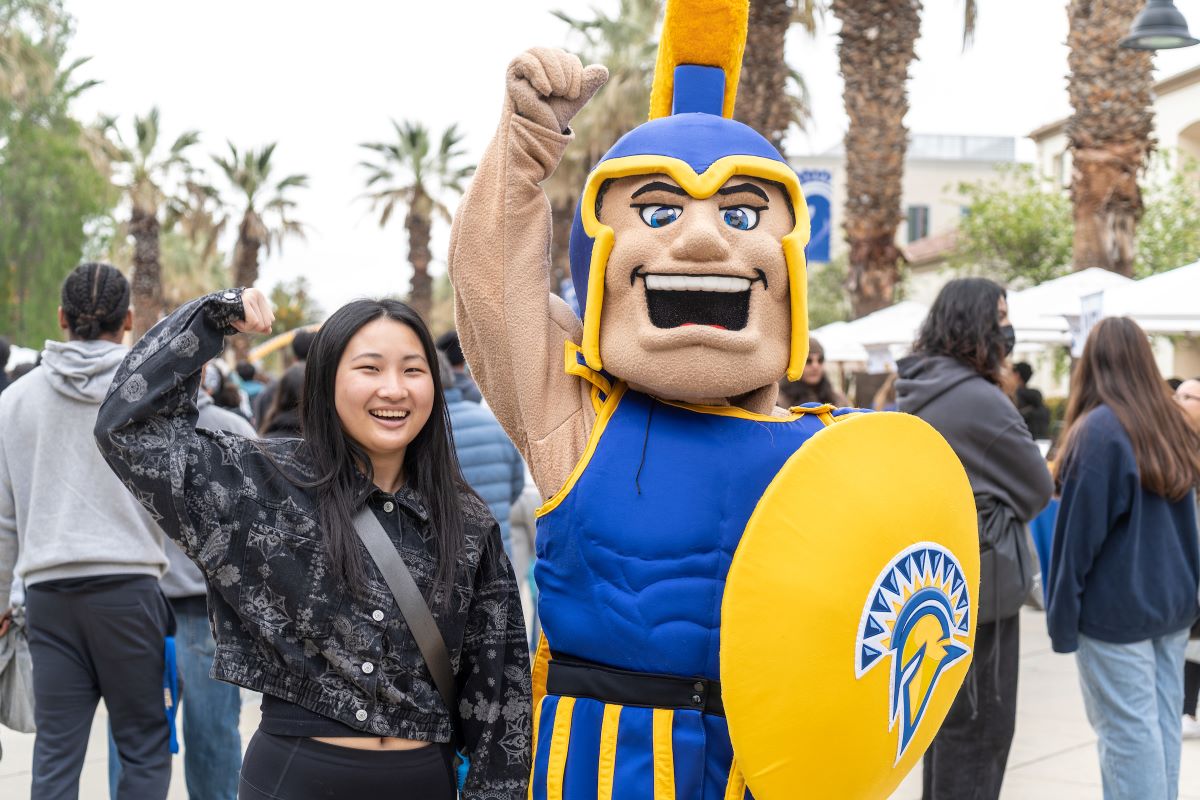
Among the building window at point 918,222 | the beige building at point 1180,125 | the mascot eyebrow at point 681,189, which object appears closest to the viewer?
the mascot eyebrow at point 681,189

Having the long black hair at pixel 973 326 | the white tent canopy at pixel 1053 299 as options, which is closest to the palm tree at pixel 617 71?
the white tent canopy at pixel 1053 299

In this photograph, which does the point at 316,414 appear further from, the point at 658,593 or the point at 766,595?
the point at 766,595

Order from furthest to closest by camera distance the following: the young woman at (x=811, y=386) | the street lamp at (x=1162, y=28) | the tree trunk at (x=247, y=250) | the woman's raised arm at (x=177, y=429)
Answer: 1. the tree trunk at (x=247, y=250)
2. the street lamp at (x=1162, y=28)
3. the young woman at (x=811, y=386)
4. the woman's raised arm at (x=177, y=429)

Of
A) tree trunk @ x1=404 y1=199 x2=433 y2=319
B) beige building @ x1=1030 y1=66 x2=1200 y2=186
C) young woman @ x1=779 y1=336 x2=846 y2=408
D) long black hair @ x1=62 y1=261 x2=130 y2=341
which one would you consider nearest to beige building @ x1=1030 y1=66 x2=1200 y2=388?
beige building @ x1=1030 y1=66 x2=1200 y2=186

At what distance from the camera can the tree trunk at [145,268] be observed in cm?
2623

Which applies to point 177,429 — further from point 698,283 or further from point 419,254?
point 419,254

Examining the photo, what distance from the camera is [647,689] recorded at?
2.63 m

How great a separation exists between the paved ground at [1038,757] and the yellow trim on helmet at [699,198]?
3.15 metres

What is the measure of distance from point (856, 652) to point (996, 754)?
1.95 m

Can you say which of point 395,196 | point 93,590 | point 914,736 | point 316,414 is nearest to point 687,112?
point 316,414

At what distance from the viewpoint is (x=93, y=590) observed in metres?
3.84

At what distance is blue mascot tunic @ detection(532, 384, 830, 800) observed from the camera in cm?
261

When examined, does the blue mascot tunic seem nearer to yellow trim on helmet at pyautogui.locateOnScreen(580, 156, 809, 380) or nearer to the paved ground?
yellow trim on helmet at pyautogui.locateOnScreen(580, 156, 809, 380)

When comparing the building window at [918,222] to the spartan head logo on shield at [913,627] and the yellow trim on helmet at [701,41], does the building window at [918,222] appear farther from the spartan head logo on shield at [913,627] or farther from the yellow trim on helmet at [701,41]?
the spartan head logo on shield at [913,627]
